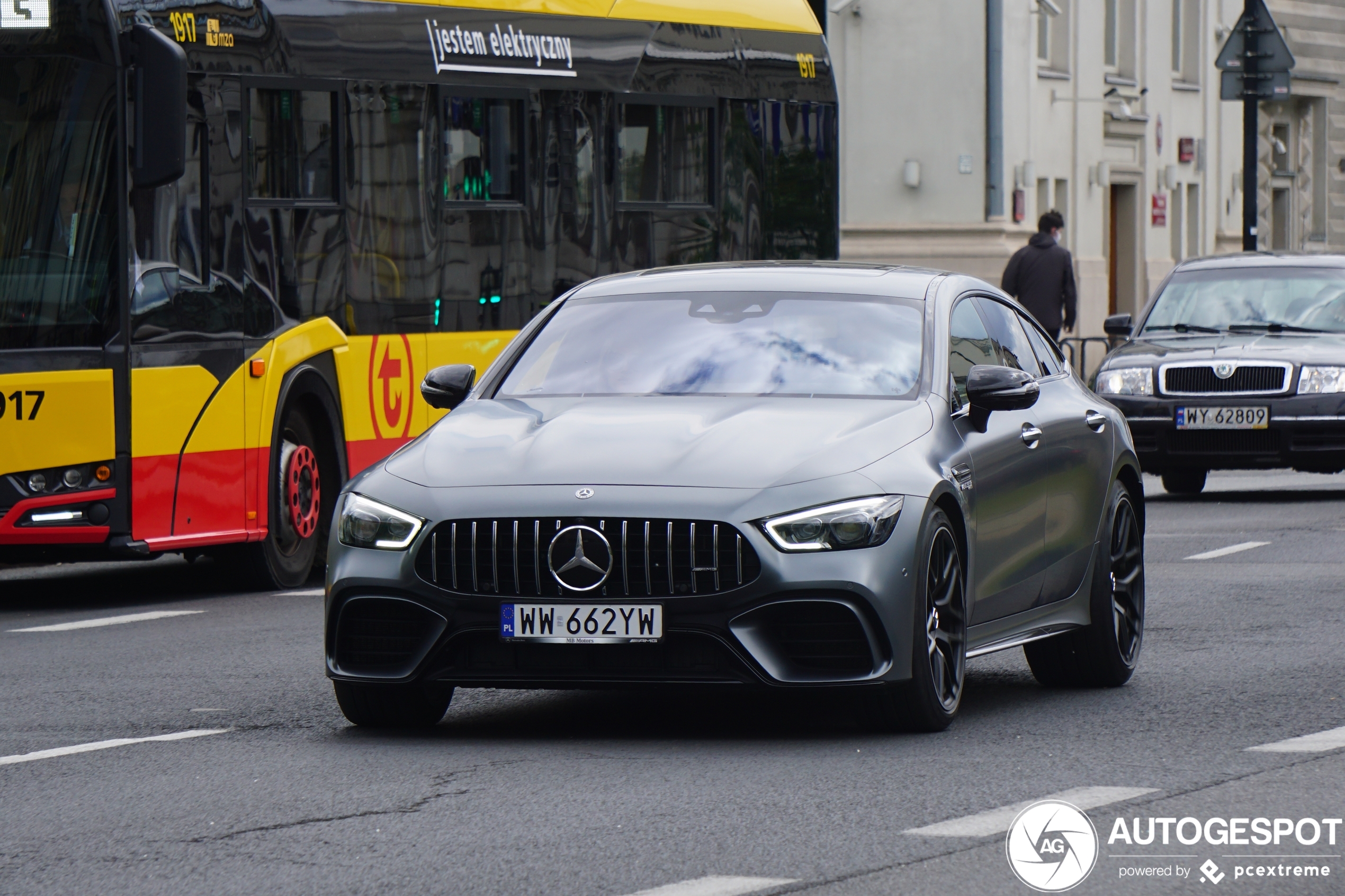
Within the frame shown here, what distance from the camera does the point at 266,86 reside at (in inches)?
562

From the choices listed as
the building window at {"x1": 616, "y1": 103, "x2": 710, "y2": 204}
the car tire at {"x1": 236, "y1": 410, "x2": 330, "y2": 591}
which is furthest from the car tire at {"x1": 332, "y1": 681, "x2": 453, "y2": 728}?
the building window at {"x1": 616, "y1": 103, "x2": 710, "y2": 204}

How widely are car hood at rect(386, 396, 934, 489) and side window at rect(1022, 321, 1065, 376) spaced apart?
155cm

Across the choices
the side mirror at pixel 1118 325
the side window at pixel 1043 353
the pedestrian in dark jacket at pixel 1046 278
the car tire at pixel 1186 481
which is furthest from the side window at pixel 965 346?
the pedestrian in dark jacket at pixel 1046 278

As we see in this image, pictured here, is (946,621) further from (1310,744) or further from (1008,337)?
(1008,337)

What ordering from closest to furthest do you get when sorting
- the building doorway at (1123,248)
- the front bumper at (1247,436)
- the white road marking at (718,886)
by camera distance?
the white road marking at (718,886), the front bumper at (1247,436), the building doorway at (1123,248)

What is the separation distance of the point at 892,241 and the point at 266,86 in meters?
24.4

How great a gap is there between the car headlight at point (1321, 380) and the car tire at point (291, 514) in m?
7.55

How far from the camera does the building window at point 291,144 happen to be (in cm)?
1418

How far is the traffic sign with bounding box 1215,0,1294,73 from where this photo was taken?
28781mm

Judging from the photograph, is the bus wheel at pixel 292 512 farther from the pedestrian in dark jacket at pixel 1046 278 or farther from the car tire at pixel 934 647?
the pedestrian in dark jacket at pixel 1046 278

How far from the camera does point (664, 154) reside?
56.6ft

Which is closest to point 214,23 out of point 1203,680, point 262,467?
point 262,467

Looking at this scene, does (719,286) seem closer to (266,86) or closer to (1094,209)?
(266,86)

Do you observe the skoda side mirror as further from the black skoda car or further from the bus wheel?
the black skoda car
